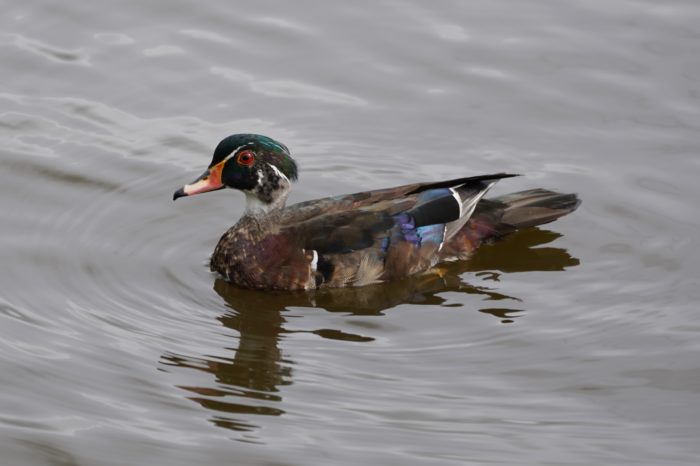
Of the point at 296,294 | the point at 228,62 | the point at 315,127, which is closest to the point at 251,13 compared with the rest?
the point at 228,62

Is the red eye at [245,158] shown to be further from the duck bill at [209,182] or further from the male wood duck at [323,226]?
the duck bill at [209,182]

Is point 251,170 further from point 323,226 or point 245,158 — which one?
point 323,226

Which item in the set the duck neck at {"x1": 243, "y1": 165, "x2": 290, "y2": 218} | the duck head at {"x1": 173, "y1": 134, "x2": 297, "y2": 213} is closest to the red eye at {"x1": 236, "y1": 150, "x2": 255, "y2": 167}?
the duck head at {"x1": 173, "y1": 134, "x2": 297, "y2": 213}

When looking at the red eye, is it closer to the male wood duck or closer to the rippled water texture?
the male wood duck

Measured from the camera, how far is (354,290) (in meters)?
10.5

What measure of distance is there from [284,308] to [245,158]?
124 cm

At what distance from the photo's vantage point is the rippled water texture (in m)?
8.16

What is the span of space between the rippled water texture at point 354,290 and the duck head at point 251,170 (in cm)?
64

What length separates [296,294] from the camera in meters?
10.4

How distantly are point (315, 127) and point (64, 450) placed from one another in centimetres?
552

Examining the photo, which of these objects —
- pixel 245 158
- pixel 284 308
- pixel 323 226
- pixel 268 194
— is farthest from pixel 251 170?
pixel 284 308

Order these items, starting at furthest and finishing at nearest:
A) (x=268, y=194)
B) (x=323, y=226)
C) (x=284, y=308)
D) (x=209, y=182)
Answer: (x=268, y=194), (x=209, y=182), (x=323, y=226), (x=284, y=308)

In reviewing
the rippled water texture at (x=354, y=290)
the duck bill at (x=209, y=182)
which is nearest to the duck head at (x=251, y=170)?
the duck bill at (x=209, y=182)

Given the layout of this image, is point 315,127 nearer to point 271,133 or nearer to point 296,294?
point 271,133
